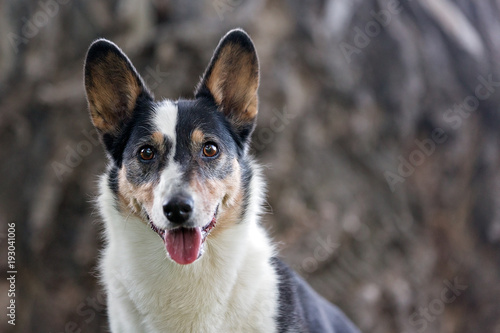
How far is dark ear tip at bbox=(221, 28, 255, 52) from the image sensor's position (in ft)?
9.61

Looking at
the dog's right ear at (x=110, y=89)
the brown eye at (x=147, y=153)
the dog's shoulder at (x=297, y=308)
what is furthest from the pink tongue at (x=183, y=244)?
the dog's right ear at (x=110, y=89)

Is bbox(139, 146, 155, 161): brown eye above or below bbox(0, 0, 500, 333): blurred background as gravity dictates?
above

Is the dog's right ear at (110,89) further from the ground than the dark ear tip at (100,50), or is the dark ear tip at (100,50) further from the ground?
the dark ear tip at (100,50)

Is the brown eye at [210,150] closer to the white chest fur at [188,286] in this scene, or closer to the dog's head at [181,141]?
the dog's head at [181,141]

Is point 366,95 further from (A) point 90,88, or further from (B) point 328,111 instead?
(A) point 90,88

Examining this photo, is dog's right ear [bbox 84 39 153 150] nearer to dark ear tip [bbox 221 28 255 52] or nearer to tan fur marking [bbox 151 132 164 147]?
tan fur marking [bbox 151 132 164 147]

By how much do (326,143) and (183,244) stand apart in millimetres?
4667

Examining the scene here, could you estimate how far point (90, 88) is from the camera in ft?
9.89

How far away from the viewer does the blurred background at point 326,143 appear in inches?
244

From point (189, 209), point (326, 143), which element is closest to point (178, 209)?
point (189, 209)

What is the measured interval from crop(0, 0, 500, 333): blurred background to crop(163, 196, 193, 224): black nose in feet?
13.2

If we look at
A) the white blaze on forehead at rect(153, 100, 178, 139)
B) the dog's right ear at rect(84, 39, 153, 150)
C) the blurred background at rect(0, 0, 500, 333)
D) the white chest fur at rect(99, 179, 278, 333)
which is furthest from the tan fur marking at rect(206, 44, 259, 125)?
the blurred background at rect(0, 0, 500, 333)

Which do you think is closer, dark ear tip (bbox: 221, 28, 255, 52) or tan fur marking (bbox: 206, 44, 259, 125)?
dark ear tip (bbox: 221, 28, 255, 52)

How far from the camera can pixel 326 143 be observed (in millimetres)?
6988
